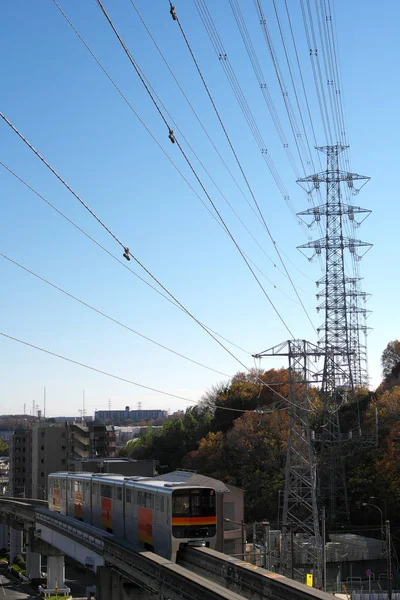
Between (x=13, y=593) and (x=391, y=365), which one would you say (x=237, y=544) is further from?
(x=391, y=365)

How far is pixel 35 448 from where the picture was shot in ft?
268

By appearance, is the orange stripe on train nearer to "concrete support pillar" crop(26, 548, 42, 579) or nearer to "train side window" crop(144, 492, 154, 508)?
"train side window" crop(144, 492, 154, 508)

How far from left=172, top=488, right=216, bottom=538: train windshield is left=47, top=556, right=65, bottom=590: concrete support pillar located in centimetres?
2152

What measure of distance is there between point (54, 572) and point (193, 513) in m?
22.3

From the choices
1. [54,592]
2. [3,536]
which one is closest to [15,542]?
[3,536]

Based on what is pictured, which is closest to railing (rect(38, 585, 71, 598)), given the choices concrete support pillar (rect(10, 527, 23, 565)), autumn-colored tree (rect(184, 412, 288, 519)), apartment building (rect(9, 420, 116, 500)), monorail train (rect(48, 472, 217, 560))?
monorail train (rect(48, 472, 217, 560))

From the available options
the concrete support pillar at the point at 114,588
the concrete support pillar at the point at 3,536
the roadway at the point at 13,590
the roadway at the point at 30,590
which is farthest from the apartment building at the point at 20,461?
the concrete support pillar at the point at 114,588

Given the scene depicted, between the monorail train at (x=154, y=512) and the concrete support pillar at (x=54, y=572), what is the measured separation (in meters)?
12.7

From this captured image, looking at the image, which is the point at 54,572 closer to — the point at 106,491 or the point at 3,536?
the point at 106,491

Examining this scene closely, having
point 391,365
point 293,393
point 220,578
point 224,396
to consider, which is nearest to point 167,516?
point 220,578

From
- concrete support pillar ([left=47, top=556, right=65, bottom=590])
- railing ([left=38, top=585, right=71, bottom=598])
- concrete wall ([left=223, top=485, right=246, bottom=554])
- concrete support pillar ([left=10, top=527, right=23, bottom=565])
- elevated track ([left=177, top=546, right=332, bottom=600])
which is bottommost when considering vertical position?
concrete support pillar ([left=10, top=527, right=23, bottom=565])

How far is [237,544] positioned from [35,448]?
5275 centimetres

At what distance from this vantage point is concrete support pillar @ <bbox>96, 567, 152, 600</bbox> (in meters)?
22.4

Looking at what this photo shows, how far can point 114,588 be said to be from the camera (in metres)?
22.5
